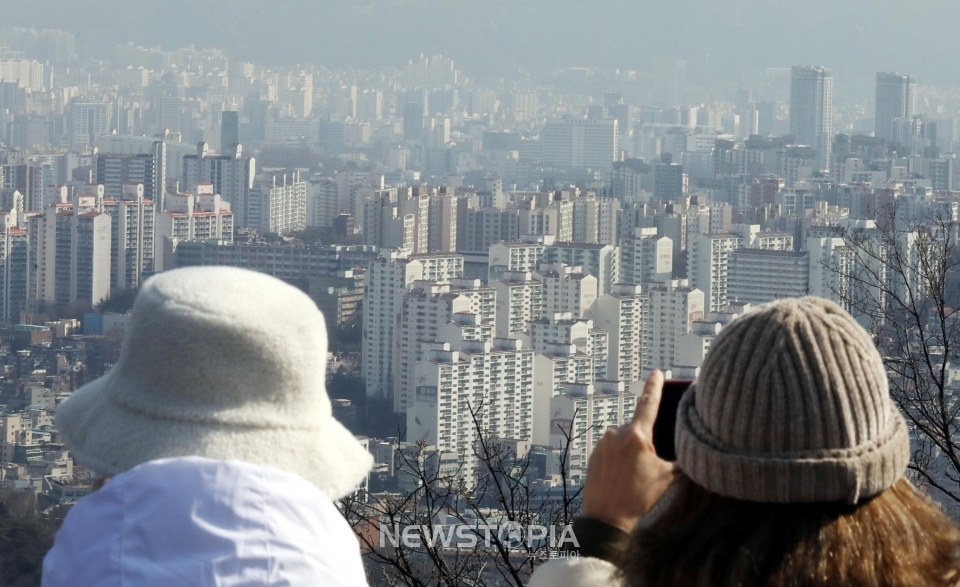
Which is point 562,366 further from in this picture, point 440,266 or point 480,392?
point 440,266

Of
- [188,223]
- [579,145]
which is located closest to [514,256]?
[188,223]

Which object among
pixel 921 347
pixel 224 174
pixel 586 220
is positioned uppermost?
pixel 224 174

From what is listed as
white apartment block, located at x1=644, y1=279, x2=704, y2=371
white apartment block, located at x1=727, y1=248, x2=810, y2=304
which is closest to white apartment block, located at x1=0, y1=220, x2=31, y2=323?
white apartment block, located at x1=644, y1=279, x2=704, y2=371

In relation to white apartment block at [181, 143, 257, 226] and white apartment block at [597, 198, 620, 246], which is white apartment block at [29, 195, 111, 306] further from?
white apartment block at [597, 198, 620, 246]

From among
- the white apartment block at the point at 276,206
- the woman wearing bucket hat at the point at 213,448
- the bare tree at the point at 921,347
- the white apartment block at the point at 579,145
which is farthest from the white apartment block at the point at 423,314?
the white apartment block at the point at 579,145

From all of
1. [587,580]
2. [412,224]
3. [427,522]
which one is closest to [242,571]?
[587,580]
